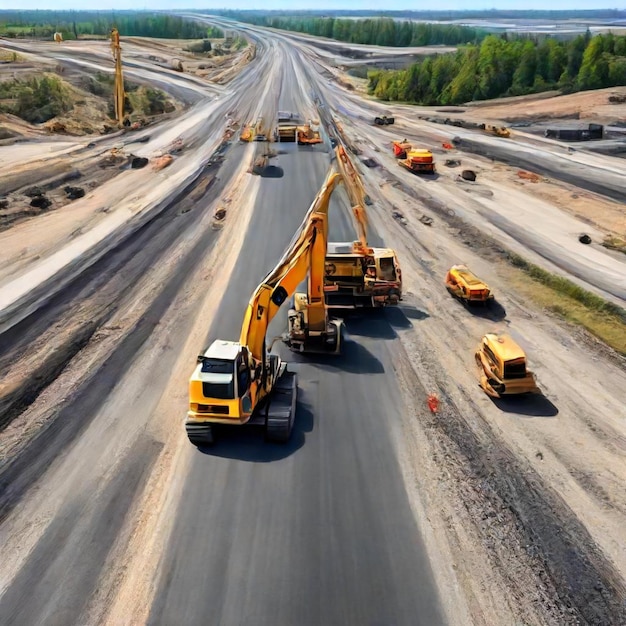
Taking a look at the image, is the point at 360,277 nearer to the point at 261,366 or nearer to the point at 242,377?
the point at 261,366

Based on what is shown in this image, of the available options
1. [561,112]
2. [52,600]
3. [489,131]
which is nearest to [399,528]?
[52,600]

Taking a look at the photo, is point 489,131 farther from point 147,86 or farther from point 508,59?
point 147,86

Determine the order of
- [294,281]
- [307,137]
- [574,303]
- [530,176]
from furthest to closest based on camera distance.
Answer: [307,137] → [530,176] → [574,303] → [294,281]

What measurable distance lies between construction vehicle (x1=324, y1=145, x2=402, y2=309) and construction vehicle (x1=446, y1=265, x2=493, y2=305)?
318 cm

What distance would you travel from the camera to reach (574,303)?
94.8ft

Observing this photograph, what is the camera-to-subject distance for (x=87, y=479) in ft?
55.6

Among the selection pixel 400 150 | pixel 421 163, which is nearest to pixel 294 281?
pixel 421 163

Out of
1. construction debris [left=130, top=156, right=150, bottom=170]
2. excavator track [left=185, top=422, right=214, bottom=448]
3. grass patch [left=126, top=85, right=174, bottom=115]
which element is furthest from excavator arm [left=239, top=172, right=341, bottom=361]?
grass patch [left=126, top=85, right=174, bottom=115]

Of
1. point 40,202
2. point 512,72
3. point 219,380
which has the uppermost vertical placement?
point 512,72

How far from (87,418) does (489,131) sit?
209 ft

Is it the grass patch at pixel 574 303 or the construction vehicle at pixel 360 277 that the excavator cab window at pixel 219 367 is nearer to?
the construction vehicle at pixel 360 277

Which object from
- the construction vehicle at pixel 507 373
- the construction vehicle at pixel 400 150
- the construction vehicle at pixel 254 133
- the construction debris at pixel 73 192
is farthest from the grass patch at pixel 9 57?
the construction vehicle at pixel 507 373

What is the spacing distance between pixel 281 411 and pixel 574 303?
700 inches

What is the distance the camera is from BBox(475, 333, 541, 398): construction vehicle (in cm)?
2039
